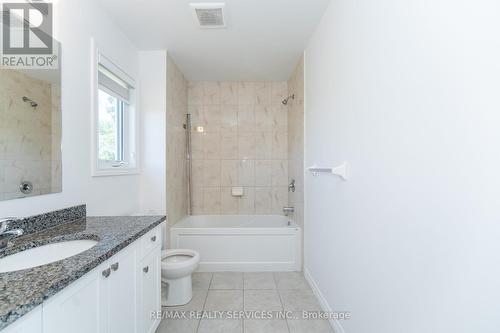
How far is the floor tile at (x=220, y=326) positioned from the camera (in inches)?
71.6

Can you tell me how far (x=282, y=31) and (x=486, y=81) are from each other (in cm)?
193

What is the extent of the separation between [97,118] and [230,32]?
1.36m

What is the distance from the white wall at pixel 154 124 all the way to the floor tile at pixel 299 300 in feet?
4.92

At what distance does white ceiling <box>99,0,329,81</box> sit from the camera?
6.29 feet

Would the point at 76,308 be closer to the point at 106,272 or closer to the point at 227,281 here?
the point at 106,272

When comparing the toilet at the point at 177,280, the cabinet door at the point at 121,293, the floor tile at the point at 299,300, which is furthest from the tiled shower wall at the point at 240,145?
the cabinet door at the point at 121,293

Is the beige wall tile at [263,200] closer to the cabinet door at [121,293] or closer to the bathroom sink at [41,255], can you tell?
the cabinet door at [121,293]

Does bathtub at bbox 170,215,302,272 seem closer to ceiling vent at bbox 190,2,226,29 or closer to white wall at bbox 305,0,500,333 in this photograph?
white wall at bbox 305,0,500,333

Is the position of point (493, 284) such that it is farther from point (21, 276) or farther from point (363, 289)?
point (21, 276)

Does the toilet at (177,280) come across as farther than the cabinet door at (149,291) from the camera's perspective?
Yes

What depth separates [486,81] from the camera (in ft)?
2.16

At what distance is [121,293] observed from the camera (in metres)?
1.22

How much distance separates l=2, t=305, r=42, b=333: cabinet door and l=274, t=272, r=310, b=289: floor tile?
2.11 m

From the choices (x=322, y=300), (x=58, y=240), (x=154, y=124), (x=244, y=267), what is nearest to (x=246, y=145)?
(x=154, y=124)
